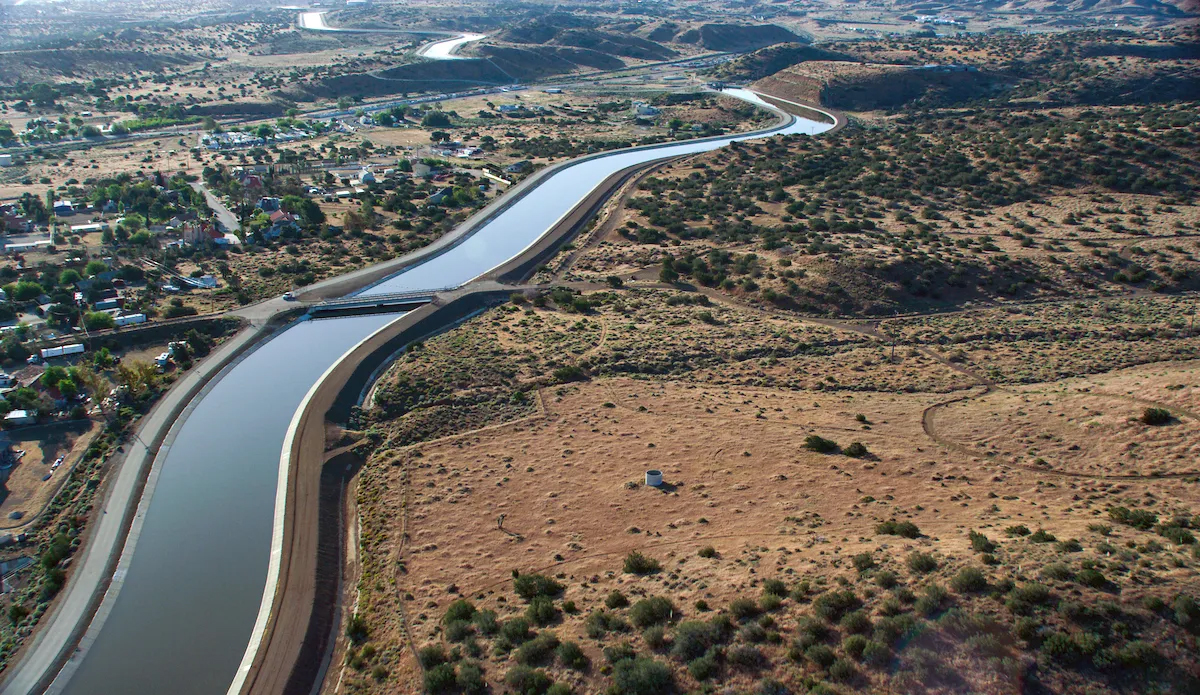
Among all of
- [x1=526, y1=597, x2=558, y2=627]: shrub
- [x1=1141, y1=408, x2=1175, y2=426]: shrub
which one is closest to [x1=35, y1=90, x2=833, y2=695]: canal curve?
[x1=526, y1=597, x2=558, y2=627]: shrub

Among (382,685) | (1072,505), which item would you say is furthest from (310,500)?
(1072,505)

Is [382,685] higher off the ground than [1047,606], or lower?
lower

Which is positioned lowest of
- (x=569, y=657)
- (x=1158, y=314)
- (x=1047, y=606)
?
(x=1158, y=314)

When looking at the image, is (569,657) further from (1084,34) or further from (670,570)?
(1084,34)

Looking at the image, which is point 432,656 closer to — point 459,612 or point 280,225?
point 459,612

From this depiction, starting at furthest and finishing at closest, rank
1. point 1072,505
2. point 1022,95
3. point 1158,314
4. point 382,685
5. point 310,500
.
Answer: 1. point 1022,95
2. point 1158,314
3. point 310,500
4. point 1072,505
5. point 382,685

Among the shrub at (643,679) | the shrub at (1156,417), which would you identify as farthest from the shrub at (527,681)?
Answer: the shrub at (1156,417)

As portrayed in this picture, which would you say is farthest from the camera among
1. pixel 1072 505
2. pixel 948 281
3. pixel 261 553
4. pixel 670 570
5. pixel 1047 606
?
pixel 948 281
